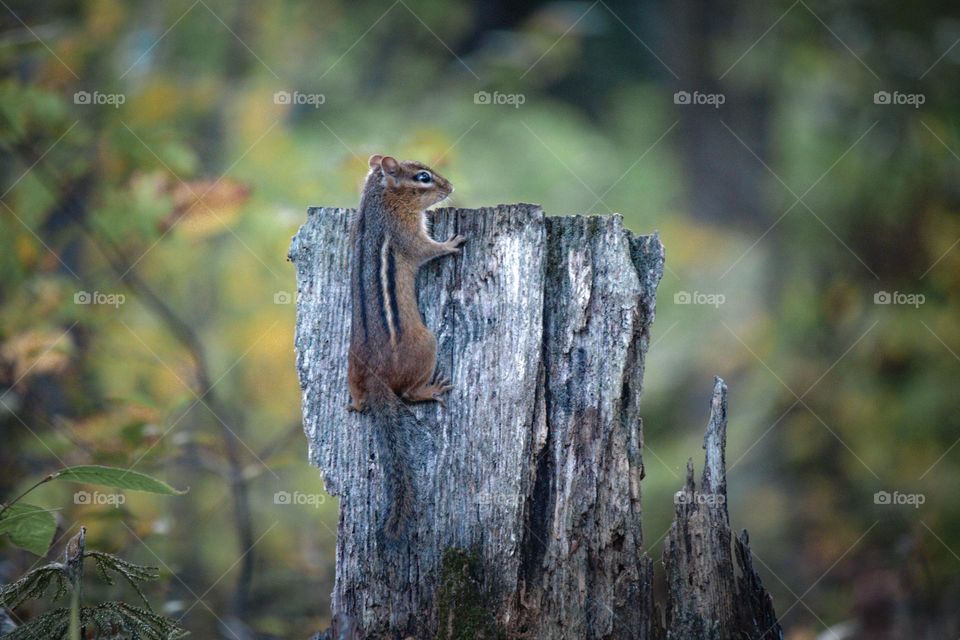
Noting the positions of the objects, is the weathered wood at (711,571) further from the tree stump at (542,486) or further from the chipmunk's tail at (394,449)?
the chipmunk's tail at (394,449)

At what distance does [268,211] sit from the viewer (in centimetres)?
555

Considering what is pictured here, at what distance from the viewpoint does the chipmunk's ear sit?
4535 mm

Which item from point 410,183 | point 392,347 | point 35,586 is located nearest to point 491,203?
point 410,183

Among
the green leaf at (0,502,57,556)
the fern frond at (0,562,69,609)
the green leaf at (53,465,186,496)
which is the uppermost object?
the green leaf at (53,465,186,496)

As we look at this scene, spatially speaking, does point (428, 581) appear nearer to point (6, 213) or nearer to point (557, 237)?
point (557, 237)

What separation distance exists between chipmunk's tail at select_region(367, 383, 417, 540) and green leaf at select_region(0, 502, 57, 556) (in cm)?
116

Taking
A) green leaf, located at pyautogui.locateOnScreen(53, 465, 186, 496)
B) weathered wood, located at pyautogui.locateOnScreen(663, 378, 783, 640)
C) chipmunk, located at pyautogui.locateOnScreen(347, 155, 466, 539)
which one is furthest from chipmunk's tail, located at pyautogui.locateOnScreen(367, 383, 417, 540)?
weathered wood, located at pyautogui.locateOnScreen(663, 378, 783, 640)

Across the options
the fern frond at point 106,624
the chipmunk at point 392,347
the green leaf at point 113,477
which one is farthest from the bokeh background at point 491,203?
the green leaf at point 113,477

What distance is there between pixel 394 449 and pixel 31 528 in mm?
1272

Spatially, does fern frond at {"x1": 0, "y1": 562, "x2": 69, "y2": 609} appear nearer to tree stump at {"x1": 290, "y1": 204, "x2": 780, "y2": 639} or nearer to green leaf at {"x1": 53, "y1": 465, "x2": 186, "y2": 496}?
green leaf at {"x1": 53, "y1": 465, "x2": 186, "y2": 496}

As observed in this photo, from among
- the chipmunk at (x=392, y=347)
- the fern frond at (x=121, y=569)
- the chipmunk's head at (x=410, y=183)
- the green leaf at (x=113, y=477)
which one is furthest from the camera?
the chipmunk's head at (x=410, y=183)

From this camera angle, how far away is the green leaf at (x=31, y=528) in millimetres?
2811

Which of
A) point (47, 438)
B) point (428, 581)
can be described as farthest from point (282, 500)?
point (428, 581)

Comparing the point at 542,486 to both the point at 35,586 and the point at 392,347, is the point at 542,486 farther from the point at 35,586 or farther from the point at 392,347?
the point at 35,586
